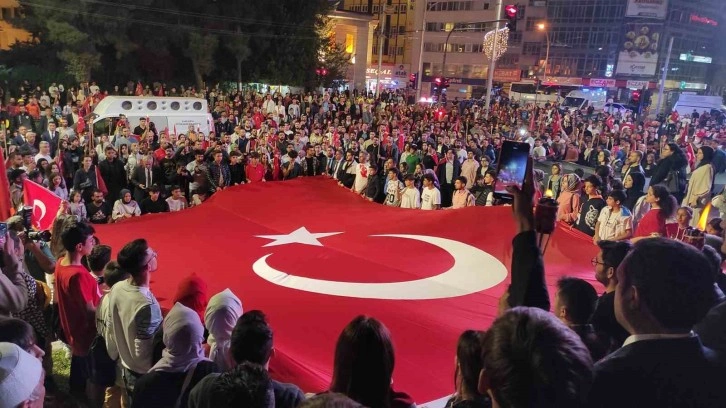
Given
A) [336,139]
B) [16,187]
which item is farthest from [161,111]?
[16,187]

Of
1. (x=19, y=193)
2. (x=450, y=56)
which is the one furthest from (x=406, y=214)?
(x=450, y=56)

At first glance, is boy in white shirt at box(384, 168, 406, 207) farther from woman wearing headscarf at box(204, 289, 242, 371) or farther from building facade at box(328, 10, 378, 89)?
building facade at box(328, 10, 378, 89)

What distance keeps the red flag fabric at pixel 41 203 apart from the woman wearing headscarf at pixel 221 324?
4353mm

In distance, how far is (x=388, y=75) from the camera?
2635 inches

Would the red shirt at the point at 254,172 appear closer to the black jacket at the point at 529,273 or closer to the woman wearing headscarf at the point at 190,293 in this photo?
the woman wearing headscarf at the point at 190,293

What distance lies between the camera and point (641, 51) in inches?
2224

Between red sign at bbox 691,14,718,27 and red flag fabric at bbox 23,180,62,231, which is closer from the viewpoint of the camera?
red flag fabric at bbox 23,180,62,231

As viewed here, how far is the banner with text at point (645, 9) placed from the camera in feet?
182

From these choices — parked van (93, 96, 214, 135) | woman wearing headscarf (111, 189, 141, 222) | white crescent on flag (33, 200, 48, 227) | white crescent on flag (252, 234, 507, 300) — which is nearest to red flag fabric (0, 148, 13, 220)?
white crescent on flag (33, 200, 48, 227)

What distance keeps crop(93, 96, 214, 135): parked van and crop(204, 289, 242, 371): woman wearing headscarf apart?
13.5 metres

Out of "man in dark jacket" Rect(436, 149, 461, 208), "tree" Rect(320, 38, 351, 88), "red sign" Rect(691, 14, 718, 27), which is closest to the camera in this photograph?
"man in dark jacket" Rect(436, 149, 461, 208)

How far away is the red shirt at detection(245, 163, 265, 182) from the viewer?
11680 millimetres

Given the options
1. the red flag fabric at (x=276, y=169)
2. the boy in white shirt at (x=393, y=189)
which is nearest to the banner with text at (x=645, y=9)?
the red flag fabric at (x=276, y=169)

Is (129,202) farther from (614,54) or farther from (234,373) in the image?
(614,54)
